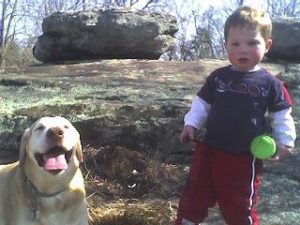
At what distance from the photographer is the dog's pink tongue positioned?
3658 millimetres

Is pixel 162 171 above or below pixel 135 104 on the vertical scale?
below

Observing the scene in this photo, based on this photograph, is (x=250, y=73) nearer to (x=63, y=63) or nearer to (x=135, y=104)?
(x=135, y=104)

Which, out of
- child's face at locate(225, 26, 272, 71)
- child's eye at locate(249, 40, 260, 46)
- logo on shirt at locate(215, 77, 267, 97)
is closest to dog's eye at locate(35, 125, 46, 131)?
logo on shirt at locate(215, 77, 267, 97)

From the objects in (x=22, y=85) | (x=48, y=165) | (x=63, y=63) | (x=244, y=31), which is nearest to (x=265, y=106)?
(x=244, y=31)

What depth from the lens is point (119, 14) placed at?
843 centimetres

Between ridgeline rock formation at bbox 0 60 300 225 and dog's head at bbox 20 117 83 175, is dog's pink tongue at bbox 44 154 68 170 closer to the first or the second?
dog's head at bbox 20 117 83 175

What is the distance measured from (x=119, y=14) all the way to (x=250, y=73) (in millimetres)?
5023

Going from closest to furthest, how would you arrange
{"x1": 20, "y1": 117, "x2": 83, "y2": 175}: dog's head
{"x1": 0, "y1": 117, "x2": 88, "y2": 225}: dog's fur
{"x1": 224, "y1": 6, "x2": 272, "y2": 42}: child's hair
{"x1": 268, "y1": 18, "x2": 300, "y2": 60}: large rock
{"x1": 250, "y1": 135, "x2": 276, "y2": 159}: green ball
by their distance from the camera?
{"x1": 250, "y1": 135, "x2": 276, "y2": 159}: green ball < {"x1": 224, "y1": 6, "x2": 272, "y2": 42}: child's hair < {"x1": 20, "y1": 117, "x2": 83, "y2": 175}: dog's head < {"x1": 0, "y1": 117, "x2": 88, "y2": 225}: dog's fur < {"x1": 268, "y1": 18, "x2": 300, "y2": 60}: large rock

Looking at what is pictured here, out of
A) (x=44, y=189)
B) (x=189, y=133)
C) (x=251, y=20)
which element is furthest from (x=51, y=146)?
(x=251, y=20)

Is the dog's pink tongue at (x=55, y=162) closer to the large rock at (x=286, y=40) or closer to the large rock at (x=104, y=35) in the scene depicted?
the large rock at (x=104, y=35)

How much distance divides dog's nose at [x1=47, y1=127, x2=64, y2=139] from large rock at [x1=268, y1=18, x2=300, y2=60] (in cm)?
553

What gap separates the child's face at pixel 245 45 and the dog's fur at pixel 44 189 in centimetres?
117

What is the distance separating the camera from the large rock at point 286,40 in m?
8.54

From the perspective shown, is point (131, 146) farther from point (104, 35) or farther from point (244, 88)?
point (104, 35)
